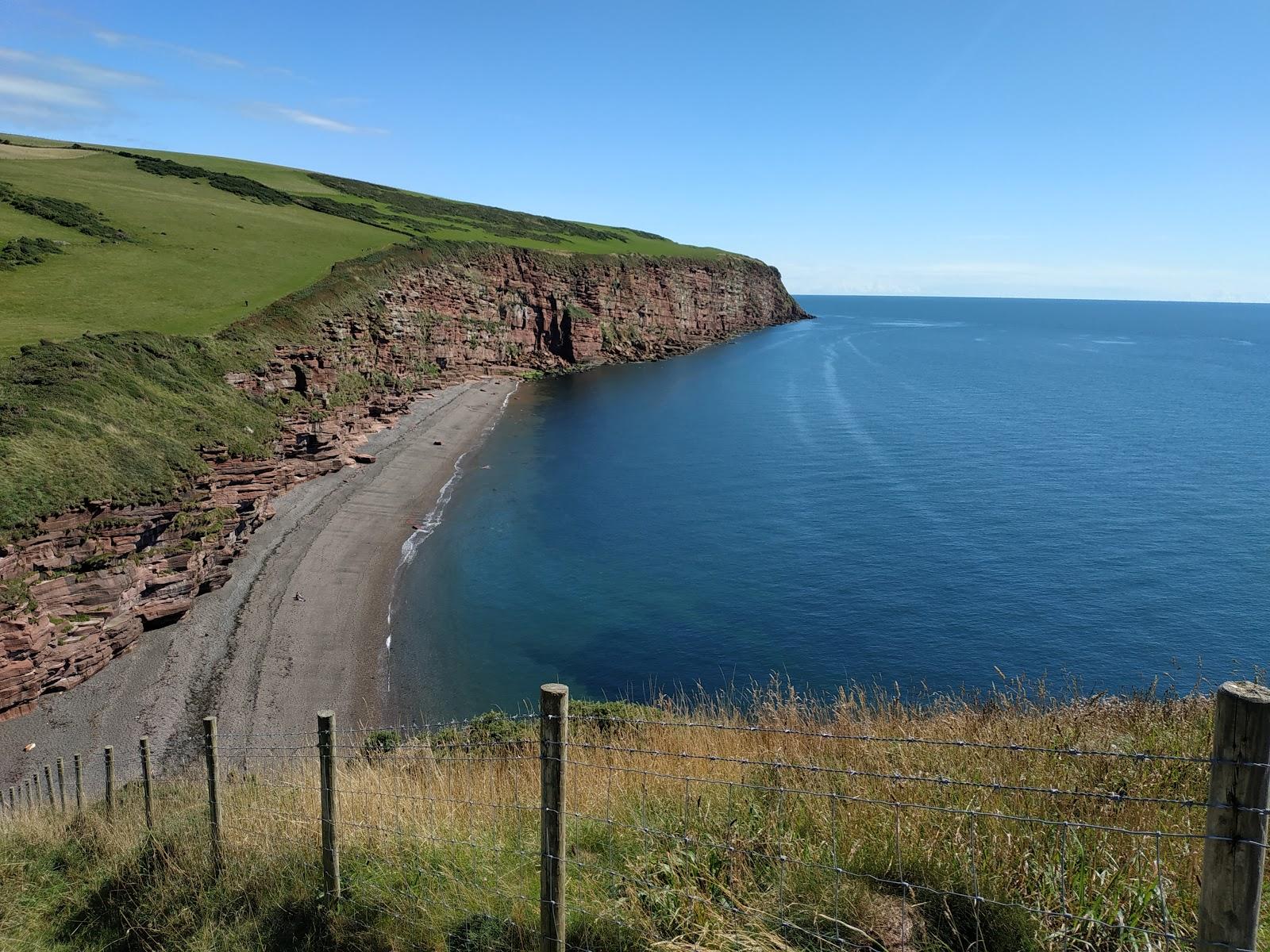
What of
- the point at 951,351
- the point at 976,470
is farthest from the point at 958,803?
the point at 951,351

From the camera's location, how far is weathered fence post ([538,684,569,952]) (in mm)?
5496

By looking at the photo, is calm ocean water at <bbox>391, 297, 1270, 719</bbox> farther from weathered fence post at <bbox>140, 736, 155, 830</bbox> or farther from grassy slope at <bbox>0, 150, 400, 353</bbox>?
grassy slope at <bbox>0, 150, 400, 353</bbox>

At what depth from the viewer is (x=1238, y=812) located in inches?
143

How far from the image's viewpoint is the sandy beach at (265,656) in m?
26.6

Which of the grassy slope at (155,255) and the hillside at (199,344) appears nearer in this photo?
the hillside at (199,344)

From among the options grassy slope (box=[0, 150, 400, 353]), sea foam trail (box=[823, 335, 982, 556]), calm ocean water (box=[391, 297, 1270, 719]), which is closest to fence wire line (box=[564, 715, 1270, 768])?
calm ocean water (box=[391, 297, 1270, 719])

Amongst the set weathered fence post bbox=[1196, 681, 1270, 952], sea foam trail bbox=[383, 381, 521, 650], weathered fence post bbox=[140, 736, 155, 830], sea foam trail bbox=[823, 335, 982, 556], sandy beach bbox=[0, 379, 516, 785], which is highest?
weathered fence post bbox=[1196, 681, 1270, 952]

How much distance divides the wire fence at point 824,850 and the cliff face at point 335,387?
84.8 feet

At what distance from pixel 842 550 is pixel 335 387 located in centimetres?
4380

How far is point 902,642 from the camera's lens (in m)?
34.1

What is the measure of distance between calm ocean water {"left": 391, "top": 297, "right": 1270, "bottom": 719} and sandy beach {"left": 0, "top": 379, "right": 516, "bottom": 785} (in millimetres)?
1889

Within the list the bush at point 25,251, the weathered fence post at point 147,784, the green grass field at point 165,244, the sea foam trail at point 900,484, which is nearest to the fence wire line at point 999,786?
the weathered fence post at point 147,784

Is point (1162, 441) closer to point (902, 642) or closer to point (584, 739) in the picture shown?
point (902, 642)

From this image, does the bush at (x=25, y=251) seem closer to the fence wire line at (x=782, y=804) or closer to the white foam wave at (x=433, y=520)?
the white foam wave at (x=433, y=520)
